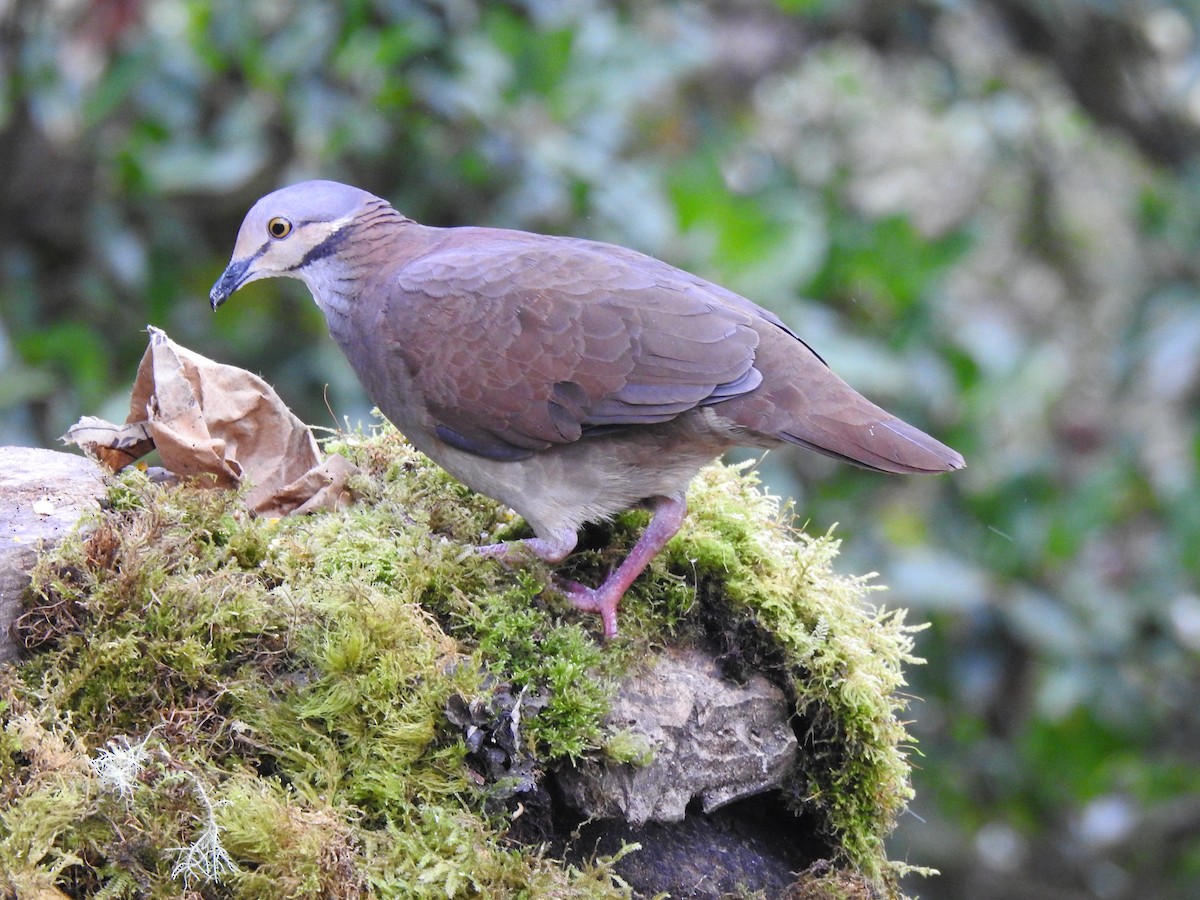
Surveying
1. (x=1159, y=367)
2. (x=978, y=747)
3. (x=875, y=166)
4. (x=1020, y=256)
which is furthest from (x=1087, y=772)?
(x=875, y=166)

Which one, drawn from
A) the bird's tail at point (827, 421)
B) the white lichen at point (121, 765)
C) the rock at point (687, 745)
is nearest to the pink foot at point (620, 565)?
the rock at point (687, 745)

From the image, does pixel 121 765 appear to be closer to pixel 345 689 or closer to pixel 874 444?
pixel 345 689

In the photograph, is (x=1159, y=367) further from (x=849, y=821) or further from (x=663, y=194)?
(x=849, y=821)

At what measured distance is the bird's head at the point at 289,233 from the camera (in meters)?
3.93

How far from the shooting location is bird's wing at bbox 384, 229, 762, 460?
140 inches

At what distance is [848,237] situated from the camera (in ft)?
23.3

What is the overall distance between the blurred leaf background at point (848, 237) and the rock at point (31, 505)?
A: 1655 mm

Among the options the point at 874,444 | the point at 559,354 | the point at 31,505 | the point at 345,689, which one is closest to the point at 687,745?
the point at 345,689

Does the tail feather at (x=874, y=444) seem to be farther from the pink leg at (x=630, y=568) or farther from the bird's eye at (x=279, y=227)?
the bird's eye at (x=279, y=227)

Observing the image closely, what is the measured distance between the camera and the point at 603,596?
11.3 ft

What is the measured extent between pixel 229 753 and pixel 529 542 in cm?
109

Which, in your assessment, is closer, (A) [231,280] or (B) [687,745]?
(B) [687,745]

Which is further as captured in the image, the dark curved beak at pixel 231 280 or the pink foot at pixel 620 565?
the dark curved beak at pixel 231 280

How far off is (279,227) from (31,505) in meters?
1.20
